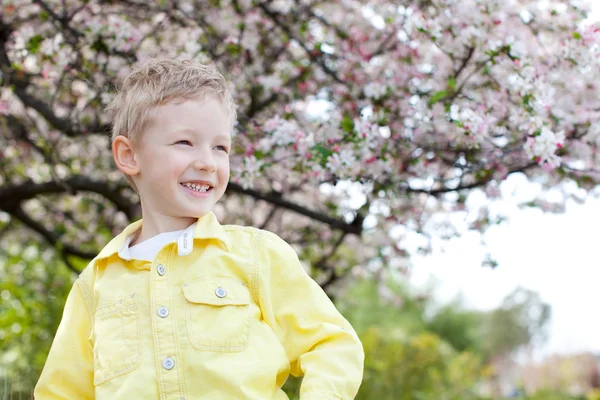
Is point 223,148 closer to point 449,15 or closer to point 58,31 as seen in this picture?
point 449,15

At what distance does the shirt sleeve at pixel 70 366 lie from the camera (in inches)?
68.9

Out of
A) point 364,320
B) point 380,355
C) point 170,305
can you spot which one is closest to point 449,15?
point 170,305

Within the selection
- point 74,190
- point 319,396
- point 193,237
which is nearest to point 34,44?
point 74,190

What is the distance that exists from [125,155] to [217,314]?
0.48m

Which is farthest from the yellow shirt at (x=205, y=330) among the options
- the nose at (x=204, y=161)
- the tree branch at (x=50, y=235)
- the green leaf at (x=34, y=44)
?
the tree branch at (x=50, y=235)

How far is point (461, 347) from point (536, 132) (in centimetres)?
2761

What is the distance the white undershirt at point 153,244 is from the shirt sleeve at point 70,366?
0.67 feet

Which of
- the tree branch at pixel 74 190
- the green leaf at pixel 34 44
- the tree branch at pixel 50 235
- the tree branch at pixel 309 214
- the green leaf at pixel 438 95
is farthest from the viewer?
the tree branch at pixel 50 235

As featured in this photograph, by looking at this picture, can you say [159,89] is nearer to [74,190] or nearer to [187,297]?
[187,297]

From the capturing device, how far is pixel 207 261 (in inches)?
67.1

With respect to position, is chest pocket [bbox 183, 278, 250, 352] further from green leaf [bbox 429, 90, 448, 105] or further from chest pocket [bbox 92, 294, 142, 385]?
green leaf [bbox 429, 90, 448, 105]

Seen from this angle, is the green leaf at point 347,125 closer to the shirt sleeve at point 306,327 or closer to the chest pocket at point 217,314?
the shirt sleeve at point 306,327

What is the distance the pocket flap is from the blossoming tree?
1357 mm

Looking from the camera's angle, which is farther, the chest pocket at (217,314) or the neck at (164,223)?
the neck at (164,223)
